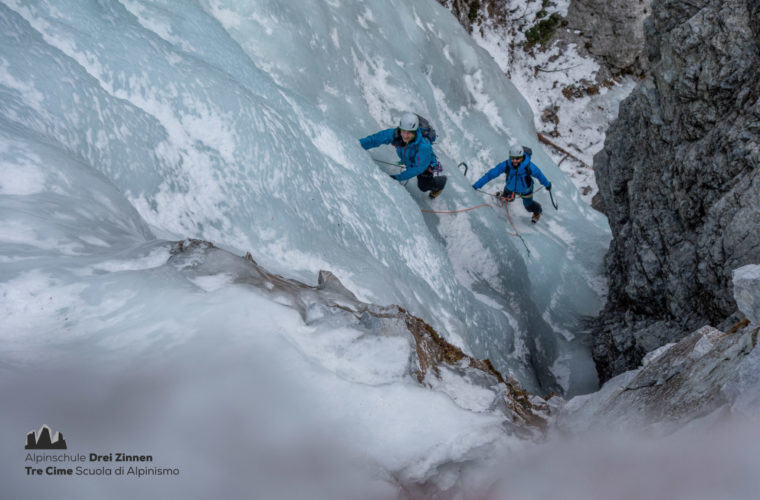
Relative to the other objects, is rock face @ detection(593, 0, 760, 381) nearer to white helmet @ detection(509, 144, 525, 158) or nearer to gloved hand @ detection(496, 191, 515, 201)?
white helmet @ detection(509, 144, 525, 158)

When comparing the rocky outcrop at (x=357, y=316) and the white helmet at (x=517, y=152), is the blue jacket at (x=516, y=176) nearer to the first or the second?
the white helmet at (x=517, y=152)

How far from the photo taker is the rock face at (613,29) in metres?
12.0

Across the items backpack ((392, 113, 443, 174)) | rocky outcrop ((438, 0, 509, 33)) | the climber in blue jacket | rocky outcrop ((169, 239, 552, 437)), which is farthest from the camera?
rocky outcrop ((438, 0, 509, 33))

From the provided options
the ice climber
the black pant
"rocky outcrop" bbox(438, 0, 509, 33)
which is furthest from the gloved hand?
"rocky outcrop" bbox(438, 0, 509, 33)

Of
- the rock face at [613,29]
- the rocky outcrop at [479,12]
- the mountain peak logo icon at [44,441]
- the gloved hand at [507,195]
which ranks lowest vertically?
the mountain peak logo icon at [44,441]

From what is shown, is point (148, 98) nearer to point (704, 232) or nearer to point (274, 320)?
point (274, 320)

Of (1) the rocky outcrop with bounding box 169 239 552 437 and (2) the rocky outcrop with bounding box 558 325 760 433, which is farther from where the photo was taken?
(1) the rocky outcrop with bounding box 169 239 552 437

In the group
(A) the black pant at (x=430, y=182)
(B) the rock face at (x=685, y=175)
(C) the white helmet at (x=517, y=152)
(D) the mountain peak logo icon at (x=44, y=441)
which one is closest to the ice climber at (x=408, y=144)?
(A) the black pant at (x=430, y=182)

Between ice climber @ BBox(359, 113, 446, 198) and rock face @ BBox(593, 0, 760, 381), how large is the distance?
7.76 ft

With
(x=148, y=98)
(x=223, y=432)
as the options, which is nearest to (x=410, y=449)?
(x=223, y=432)

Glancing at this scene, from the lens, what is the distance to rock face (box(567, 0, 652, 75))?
472 inches

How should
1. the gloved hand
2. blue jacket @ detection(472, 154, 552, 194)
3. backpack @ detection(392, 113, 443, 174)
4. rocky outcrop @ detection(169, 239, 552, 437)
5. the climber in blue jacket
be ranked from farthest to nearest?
the gloved hand < blue jacket @ detection(472, 154, 552, 194) < the climber in blue jacket < backpack @ detection(392, 113, 443, 174) < rocky outcrop @ detection(169, 239, 552, 437)

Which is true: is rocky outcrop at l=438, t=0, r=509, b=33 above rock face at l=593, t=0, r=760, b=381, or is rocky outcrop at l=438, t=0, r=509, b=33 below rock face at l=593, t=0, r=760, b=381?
above

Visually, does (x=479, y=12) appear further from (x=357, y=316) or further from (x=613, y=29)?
(x=357, y=316)
